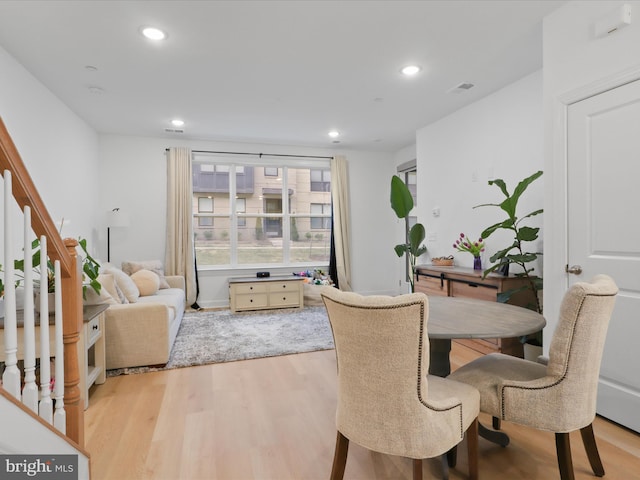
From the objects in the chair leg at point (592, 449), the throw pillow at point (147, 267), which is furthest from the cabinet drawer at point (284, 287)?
the chair leg at point (592, 449)

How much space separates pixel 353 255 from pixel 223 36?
4.29 m

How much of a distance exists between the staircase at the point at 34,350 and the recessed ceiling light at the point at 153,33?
5.96 feet

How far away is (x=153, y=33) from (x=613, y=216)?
127 inches

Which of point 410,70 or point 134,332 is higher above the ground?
point 410,70

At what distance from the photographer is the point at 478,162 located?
4.12 meters

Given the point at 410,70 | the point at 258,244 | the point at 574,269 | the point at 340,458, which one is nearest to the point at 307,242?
the point at 258,244

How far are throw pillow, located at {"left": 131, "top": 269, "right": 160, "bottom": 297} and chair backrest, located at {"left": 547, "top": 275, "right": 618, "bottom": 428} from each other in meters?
4.01

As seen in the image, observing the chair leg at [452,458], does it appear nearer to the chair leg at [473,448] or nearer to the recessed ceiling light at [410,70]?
the chair leg at [473,448]

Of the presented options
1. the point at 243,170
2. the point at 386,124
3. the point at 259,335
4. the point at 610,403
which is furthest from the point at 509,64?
the point at 243,170

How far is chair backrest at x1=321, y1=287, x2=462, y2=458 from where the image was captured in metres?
1.28

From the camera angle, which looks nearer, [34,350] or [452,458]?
[34,350]

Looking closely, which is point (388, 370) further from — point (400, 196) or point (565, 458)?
point (400, 196)

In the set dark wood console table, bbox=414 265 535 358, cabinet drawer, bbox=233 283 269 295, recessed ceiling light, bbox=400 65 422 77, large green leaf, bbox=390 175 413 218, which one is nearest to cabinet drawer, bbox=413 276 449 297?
dark wood console table, bbox=414 265 535 358

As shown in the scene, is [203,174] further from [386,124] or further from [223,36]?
[223,36]
